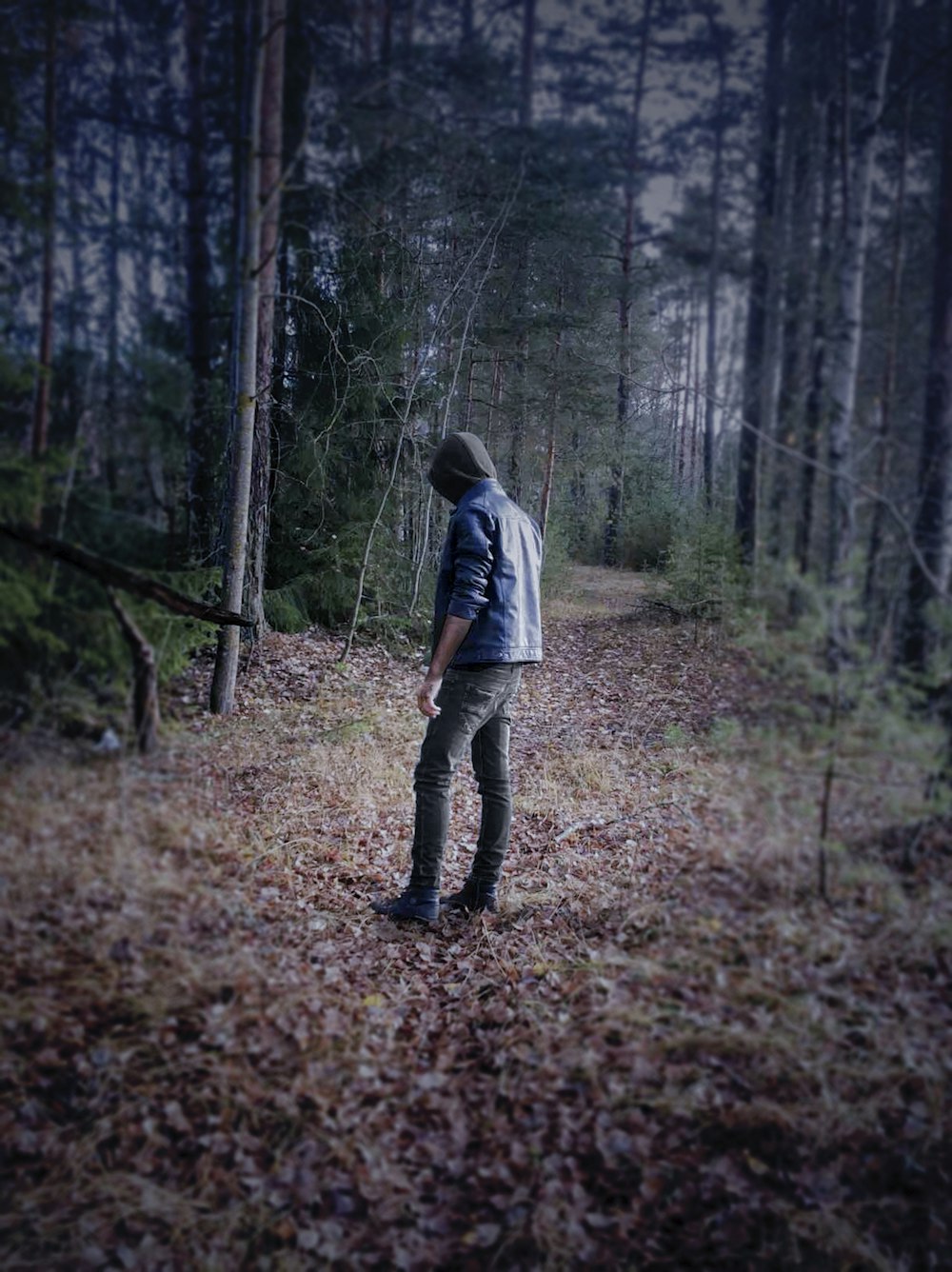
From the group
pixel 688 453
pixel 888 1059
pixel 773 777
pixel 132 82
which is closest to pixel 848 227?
pixel 688 453

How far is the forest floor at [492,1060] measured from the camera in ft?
6.28

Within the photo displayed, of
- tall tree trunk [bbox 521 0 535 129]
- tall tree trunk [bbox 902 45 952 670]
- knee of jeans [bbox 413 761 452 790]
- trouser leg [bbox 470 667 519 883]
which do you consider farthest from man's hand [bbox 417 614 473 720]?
tall tree trunk [bbox 521 0 535 129]

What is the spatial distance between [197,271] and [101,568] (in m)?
1.13

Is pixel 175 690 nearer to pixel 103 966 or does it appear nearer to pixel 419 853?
pixel 103 966

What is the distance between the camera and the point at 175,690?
93.7 inches

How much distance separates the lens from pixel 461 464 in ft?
11.1

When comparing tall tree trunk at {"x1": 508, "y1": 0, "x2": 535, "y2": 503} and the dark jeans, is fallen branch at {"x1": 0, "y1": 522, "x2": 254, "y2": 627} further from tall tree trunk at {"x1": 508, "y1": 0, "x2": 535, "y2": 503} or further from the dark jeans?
tall tree trunk at {"x1": 508, "y1": 0, "x2": 535, "y2": 503}

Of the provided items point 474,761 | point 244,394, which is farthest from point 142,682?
point 474,761

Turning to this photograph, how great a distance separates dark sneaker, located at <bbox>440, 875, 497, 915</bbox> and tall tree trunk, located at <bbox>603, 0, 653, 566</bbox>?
1.87 m

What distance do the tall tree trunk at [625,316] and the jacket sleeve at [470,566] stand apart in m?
0.80

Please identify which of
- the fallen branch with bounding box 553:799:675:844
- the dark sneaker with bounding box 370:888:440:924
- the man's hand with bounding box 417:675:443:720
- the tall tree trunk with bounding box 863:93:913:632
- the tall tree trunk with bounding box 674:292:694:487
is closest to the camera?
the tall tree trunk with bounding box 863:93:913:632

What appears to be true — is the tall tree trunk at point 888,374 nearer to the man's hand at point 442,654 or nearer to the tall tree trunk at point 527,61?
the tall tree trunk at point 527,61

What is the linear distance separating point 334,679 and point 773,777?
266 cm

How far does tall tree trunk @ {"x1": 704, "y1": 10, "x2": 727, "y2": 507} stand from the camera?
2.63 m
